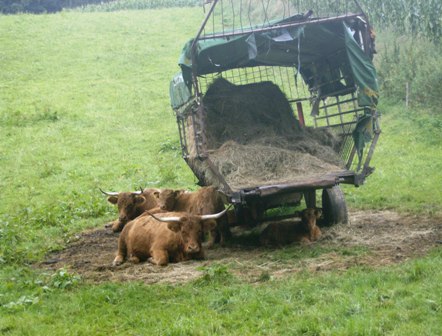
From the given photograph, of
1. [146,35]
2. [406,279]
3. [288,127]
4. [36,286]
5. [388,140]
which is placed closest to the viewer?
[406,279]

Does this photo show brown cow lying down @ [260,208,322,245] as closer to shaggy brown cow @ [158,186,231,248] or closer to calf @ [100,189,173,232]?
shaggy brown cow @ [158,186,231,248]

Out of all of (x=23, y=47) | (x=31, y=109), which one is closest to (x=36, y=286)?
(x=31, y=109)

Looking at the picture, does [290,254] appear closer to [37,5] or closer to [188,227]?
[188,227]

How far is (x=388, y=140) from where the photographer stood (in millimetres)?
19609

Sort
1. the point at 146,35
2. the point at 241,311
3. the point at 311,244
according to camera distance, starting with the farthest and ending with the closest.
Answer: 1. the point at 146,35
2. the point at 311,244
3. the point at 241,311

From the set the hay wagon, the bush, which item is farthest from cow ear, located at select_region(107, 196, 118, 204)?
the bush

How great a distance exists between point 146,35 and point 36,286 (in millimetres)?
33430

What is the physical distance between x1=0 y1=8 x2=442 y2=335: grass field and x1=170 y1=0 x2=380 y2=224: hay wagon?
186 cm

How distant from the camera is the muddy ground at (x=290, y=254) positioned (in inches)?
329

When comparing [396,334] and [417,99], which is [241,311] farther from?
[417,99]

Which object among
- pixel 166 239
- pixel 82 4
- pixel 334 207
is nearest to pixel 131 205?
pixel 166 239

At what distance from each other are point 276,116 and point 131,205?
3146 mm

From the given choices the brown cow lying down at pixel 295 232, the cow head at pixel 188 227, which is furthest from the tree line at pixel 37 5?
the cow head at pixel 188 227

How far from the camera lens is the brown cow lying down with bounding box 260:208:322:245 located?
34.0 ft
